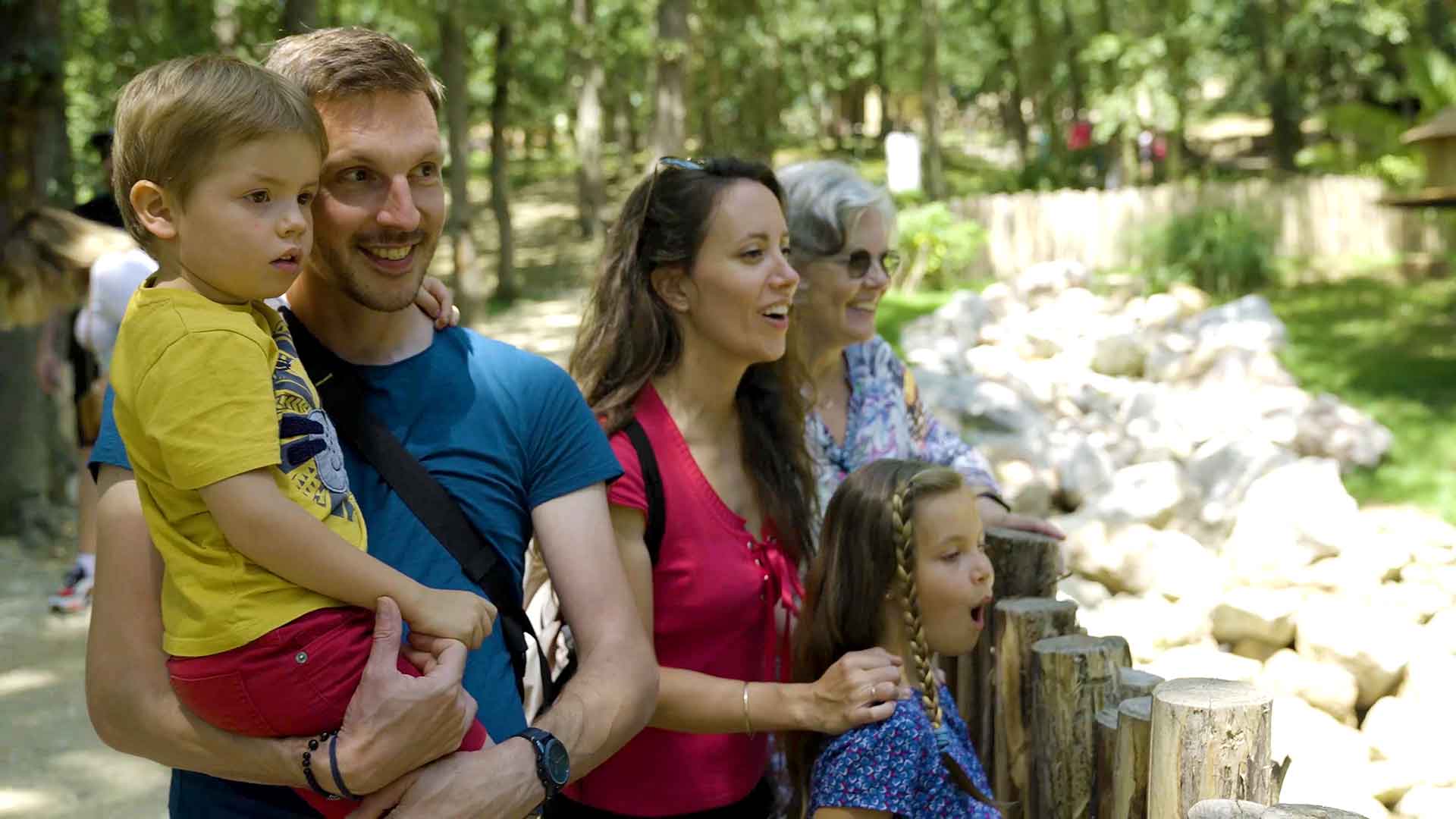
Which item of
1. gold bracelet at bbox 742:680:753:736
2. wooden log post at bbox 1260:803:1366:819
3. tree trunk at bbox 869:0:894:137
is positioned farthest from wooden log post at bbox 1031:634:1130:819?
tree trunk at bbox 869:0:894:137

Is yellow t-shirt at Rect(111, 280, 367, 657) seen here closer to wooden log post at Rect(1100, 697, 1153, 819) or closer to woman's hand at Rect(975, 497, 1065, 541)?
wooden log post at Rect(1100, 697, 1153, 819)

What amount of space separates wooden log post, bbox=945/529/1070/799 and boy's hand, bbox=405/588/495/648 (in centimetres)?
171

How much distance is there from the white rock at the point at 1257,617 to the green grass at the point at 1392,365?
2.52 m

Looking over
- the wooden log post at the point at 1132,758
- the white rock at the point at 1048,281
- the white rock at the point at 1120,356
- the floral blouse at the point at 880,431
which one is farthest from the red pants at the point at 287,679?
the white rock at the point at 1048,281

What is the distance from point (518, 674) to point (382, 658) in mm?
431

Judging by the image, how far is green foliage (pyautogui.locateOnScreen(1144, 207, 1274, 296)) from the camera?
59.2ft

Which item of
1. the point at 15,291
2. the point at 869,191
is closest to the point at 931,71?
the point at 15,291

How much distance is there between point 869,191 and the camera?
3.79 m

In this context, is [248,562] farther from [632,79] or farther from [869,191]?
[632,79]

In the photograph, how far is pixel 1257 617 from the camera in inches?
265

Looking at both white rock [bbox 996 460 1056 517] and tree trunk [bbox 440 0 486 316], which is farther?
tree trunk [bbox 440 0 486 316]

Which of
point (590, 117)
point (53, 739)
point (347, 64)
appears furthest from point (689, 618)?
point (590, 117)

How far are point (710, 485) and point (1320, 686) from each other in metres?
4.35

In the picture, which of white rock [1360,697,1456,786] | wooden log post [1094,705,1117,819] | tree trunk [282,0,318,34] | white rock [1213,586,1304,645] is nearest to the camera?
wooden log post [1094,705,1117,819]
